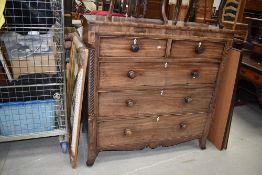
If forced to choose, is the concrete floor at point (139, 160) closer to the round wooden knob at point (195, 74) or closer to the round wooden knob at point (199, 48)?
the round wooden knob at point (195, 74)

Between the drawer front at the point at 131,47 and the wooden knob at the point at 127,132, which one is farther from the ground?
the drawer front at the point at 131,47

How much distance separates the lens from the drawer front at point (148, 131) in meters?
1.71

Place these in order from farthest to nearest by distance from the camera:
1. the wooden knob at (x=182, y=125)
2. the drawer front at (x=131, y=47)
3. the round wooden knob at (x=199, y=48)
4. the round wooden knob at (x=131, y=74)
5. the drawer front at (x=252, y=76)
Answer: the drawer front at (x=252, y=76), the wooden knob at (x=182, y=125), the round wooden knob at (x=199, y=48), the round wooden knob at (x=131, y=74), the drawer front at (x=131, y=47)

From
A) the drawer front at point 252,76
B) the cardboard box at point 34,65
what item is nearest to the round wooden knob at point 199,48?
the cardboard box at point 34,65

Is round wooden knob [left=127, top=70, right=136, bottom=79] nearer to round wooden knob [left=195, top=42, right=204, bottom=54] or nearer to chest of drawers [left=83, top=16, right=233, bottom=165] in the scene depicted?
chest of drawers [left=83, top=16, right=233, bottom=165]

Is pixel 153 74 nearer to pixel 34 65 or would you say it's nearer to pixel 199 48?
pixel 199 48

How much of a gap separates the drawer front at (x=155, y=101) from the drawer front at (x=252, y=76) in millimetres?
984

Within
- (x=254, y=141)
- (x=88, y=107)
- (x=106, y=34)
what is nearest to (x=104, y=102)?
(x=88, y=107)

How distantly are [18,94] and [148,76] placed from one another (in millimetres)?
934

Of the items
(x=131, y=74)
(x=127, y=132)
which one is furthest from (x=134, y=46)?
(x=127, y=132)

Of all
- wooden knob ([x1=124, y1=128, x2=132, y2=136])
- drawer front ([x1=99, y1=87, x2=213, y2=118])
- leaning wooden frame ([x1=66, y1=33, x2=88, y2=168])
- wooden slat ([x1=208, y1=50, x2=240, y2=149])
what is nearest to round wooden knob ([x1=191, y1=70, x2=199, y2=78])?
drawer front ([x1=99, y1=87, x2=213, y2=118])

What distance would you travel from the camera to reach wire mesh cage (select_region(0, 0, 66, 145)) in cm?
169

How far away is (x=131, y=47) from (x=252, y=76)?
1.73m

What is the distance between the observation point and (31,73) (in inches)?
70.6
